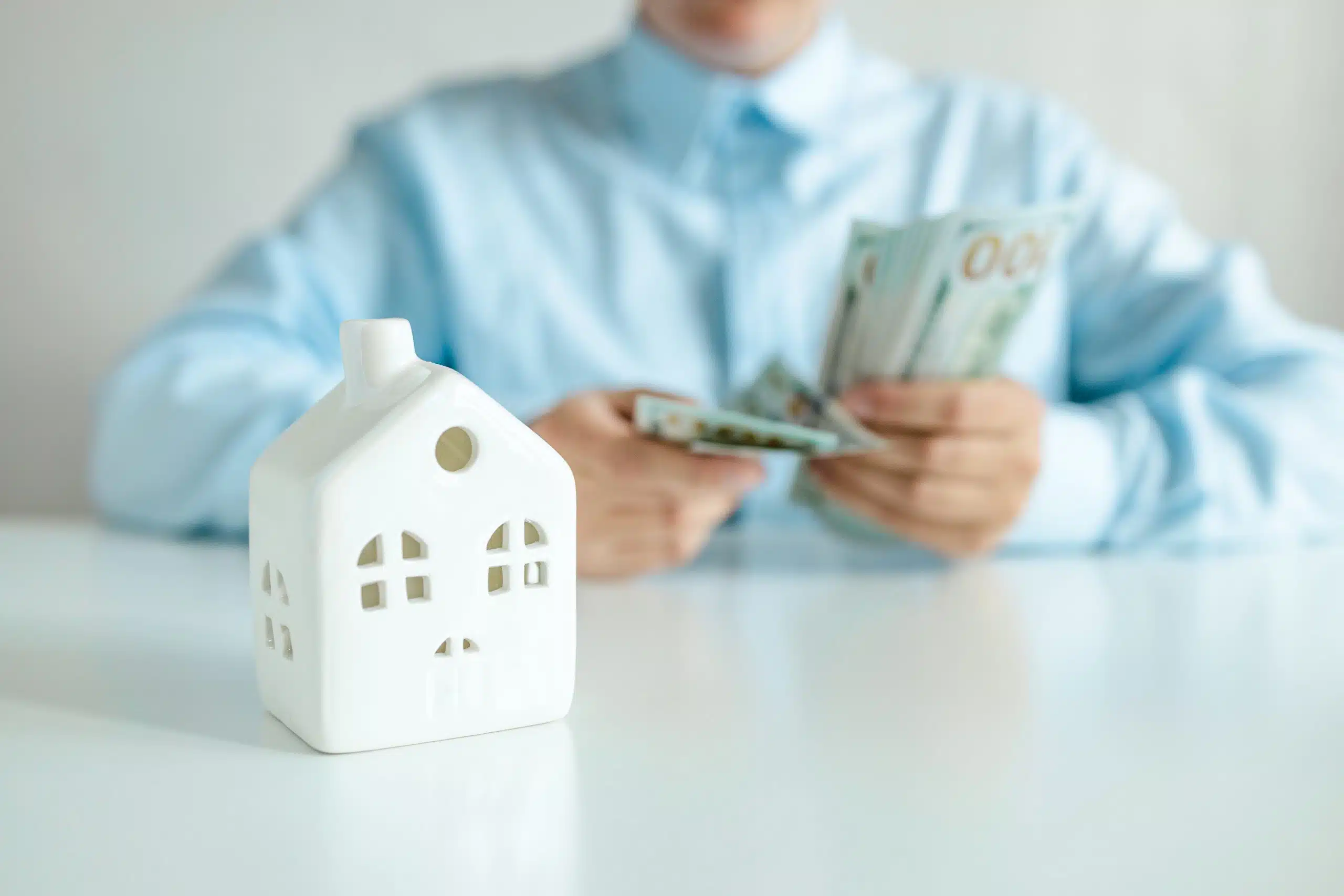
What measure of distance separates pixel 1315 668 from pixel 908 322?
1.15 feet

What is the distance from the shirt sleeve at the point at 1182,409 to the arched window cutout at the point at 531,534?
0.60m

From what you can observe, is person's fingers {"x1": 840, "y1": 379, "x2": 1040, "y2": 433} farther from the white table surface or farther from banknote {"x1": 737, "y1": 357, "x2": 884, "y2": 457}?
the white table surface

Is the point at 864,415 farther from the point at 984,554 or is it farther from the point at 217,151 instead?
the point at 217,151

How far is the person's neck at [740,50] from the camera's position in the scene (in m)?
1.33

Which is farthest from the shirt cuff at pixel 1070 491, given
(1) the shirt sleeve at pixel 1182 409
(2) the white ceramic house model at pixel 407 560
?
(2) the white ceramic house model at pixel 407 560

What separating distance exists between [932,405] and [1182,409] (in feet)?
1.05

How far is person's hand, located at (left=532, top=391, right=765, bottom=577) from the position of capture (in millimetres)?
827

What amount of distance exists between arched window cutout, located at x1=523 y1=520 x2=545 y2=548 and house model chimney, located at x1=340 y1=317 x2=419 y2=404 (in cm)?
8

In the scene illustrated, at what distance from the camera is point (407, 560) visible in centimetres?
46

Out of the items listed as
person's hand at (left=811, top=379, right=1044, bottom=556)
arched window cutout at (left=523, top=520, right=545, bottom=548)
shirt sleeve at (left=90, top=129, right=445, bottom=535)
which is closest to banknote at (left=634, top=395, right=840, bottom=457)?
person's hand at (left=811, top=379, right=1044, bottom=556)

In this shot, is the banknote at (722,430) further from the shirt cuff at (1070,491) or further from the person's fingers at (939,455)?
the shirt cuff at (1070,491)

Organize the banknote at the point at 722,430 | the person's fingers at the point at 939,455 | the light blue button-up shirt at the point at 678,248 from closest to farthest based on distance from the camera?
1. the banknote at the point at 722,430
2. the person's fingers at the point at 939,455
3. the light blue button-up shirt at the point at 678,248

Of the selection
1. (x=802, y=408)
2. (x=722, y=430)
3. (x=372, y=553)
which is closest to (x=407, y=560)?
(x=372, y=553)

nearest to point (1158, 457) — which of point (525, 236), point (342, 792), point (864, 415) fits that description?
point (864, 415)
